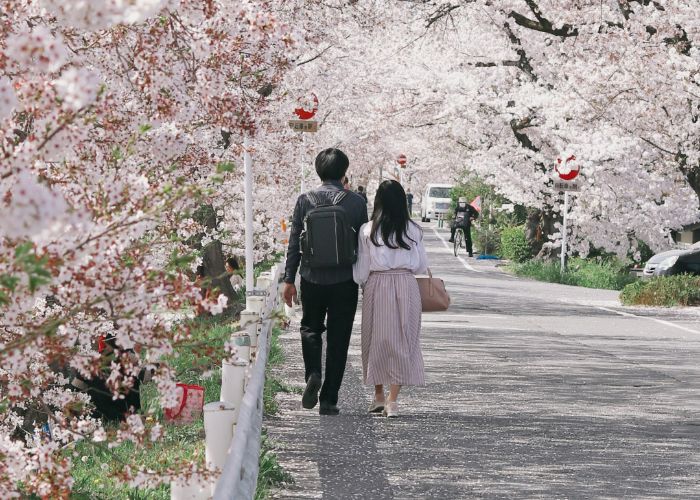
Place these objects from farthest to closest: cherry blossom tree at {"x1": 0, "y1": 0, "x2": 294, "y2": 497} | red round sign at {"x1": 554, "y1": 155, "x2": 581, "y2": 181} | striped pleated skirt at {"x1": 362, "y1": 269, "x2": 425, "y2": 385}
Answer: red round sign at {"x1": 554, "y1": 155, "x2": 581, "y2": 181}
striped pleated skirt at {"x1": 362, "y1": 269, "x2": 425, "y2": 385}
cherry blossom tree at {"x1": 0, "y1": 0, "x2": 294, "y2": 497}

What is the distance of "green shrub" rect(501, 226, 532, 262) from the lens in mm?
38969

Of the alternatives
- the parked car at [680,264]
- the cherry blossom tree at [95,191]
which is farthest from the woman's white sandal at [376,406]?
the parked car at [680,264]

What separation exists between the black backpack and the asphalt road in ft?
4.02

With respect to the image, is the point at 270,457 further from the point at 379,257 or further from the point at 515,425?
the point at 515,425

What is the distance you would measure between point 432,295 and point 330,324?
0.88 meters

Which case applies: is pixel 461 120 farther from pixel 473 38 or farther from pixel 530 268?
pixel 530 268

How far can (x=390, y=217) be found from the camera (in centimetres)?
975

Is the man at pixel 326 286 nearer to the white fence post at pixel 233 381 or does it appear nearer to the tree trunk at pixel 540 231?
the white fence post at pixel 233 381

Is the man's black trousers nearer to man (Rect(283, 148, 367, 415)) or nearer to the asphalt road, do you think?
man (Rect(283, 148, 367, 415))

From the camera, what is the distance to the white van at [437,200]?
236 ft

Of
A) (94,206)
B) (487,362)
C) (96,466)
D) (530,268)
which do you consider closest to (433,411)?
(96,466)

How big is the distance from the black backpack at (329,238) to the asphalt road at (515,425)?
48.2 inches

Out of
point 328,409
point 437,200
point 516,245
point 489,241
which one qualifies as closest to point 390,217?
point 328,409

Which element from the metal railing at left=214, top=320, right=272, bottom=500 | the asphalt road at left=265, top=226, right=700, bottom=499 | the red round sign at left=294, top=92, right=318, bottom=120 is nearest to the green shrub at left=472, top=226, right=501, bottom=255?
the red round sign at left=294, top=92, right=318, bottom=120
